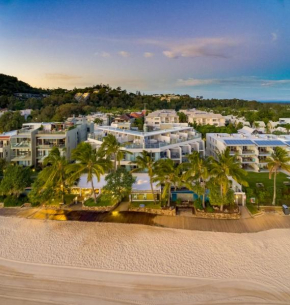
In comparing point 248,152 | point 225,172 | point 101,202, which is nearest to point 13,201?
point 101,202

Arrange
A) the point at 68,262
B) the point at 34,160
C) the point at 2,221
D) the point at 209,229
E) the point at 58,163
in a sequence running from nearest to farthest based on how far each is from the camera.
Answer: the point at 68,262 < the point at 209,229 < the point at 2,221 < the point at 58,163 < the point at 34,160

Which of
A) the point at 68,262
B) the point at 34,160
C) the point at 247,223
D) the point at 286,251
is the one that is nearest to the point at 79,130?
the point at 34,160

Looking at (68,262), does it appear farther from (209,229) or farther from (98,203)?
(209,229)

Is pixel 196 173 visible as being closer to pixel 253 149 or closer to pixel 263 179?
pixel 263 179

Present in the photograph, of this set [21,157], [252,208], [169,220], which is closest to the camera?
[169,220]

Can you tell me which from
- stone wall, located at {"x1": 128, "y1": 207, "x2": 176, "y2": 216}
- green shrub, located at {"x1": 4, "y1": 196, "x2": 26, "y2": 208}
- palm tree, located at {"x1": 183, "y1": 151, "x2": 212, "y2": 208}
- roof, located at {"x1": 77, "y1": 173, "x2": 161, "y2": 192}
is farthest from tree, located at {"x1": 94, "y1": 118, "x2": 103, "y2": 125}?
palm tree, located at {"x1": 183, "y1": 151, "x2": 212, "y2": 208}

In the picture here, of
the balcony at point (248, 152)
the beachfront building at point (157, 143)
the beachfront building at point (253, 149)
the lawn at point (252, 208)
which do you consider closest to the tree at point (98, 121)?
the beachfront building at point (157, 143)

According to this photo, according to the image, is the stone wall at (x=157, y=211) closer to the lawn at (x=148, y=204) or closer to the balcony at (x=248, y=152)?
the lawn at (x=148, y=204)
